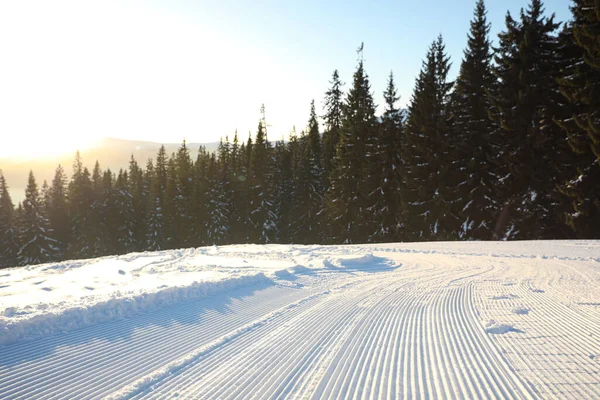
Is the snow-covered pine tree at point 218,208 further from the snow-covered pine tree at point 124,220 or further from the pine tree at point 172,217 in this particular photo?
the snow-covered pine tree at point 124,220

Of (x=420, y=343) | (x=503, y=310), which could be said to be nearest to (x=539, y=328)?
(x=503, y=310)

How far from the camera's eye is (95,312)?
4.98 metres

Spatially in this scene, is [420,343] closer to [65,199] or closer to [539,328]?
[539,328]

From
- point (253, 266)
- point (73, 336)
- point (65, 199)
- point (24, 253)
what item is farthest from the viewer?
point (65, 199)

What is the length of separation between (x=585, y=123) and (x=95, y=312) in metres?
22.2

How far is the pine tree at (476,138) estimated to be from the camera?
78.4 ft

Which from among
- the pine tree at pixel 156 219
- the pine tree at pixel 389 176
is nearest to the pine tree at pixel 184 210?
the pine tree at pixel 156 219

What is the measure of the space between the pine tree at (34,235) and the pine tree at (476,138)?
48.0 metres

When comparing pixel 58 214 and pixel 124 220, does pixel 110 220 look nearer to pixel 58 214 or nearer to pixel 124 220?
pixel 124 220

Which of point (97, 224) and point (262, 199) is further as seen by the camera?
point (97, 224)

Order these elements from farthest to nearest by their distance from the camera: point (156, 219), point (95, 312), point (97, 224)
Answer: point (156, 219), point (97, 224), point (95, 312)

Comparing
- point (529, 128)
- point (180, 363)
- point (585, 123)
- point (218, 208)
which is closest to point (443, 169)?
point (529, 128)

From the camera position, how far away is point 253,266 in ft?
35.5

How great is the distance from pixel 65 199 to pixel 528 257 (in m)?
60.9
